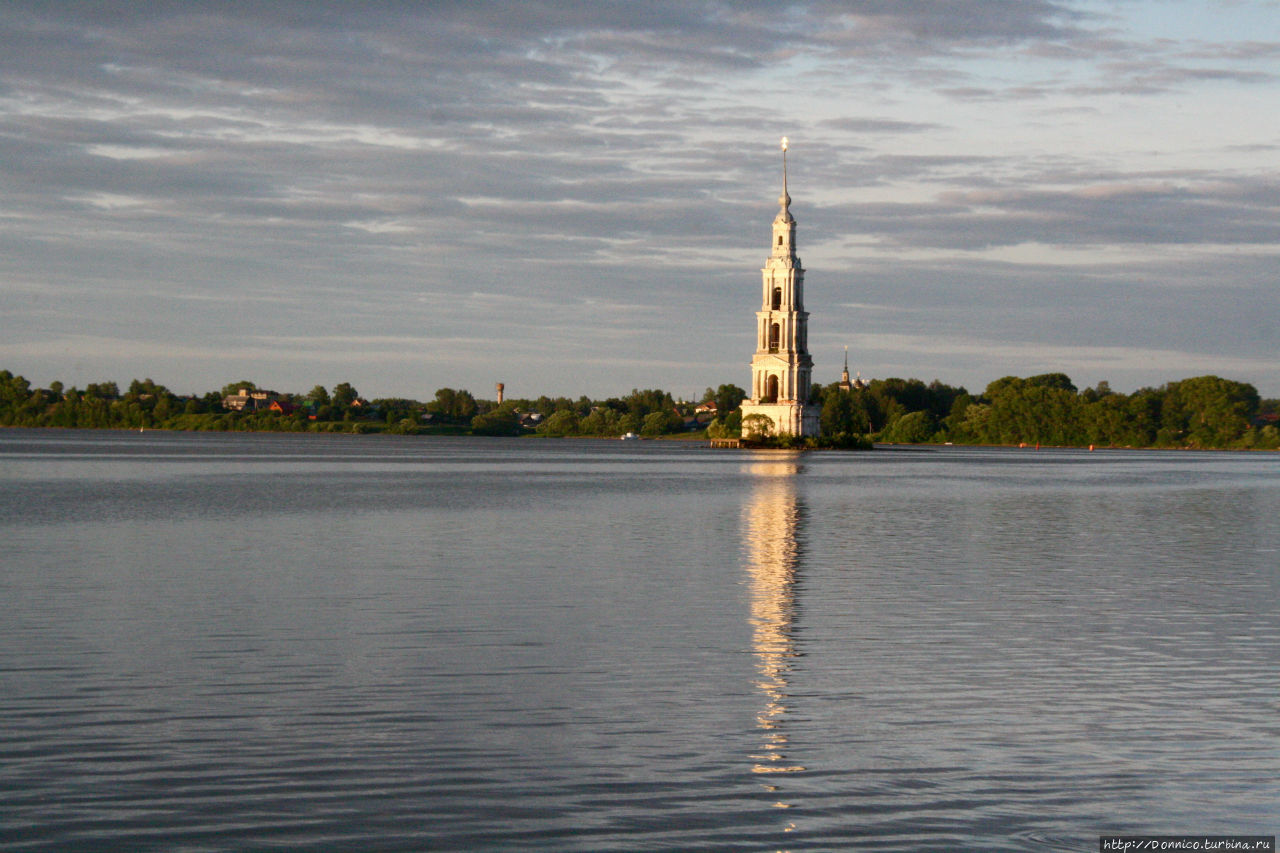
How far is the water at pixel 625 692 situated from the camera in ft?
42.1

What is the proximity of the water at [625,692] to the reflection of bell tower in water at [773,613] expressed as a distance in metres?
0.09

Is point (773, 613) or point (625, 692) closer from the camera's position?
point (625, 692)

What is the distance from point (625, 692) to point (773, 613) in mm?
8862

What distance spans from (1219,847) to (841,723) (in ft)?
18.0

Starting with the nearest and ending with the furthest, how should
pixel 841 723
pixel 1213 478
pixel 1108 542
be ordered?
pixel 841 723 → pixel 1108 542 → pixel 1213 478

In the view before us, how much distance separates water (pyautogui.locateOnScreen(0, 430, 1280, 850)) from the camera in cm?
1284

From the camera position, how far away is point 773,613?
1070 inches

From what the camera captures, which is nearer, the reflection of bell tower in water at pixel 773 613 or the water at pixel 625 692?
the water at pixel 625 692

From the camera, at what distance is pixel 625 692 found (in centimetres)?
1880

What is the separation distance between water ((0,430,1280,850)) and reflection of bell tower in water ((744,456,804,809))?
89 millimetres

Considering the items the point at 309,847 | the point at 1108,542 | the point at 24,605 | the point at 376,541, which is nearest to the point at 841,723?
the point at 309,847

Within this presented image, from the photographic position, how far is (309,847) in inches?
465

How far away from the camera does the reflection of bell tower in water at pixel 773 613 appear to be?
15.9 metres

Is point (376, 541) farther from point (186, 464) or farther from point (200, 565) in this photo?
point (186, 464)
